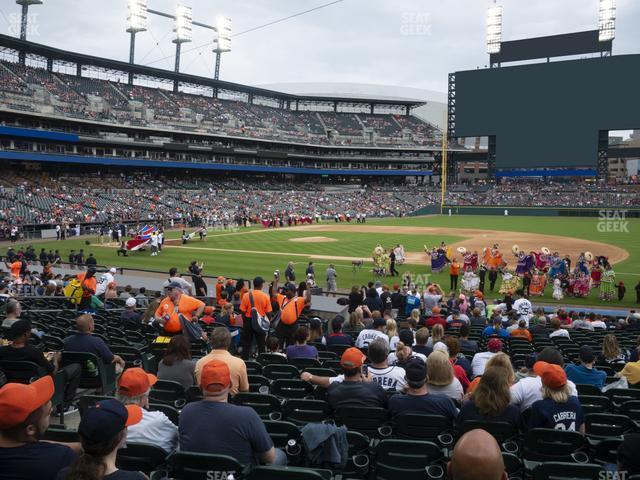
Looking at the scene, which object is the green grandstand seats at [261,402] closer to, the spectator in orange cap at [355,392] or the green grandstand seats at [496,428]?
the spectator in orange cap at [355,392]

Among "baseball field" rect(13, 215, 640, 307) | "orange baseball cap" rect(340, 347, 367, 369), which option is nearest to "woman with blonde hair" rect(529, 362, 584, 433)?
"orange baseball cap" rect(340, 347, 367, 369)

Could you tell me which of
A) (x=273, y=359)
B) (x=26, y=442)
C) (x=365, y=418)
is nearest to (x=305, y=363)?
(x=273, y=359)

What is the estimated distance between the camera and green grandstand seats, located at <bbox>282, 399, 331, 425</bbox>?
19.2ft

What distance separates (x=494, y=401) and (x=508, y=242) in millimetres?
37291

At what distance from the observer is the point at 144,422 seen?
4.62m

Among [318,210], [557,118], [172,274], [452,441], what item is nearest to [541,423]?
[452,441]

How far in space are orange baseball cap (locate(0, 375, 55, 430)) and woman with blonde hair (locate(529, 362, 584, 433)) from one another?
4.67 m

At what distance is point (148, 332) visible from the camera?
453 inches

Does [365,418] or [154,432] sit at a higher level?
[154,432]

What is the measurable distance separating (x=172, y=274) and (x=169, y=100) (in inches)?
2925

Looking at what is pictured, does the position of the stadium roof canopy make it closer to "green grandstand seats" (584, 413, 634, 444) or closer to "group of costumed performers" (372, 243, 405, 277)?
"group of costumed performers" (372, 243, 405, 277)

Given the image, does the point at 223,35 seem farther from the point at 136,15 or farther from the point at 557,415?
the point at 557,415

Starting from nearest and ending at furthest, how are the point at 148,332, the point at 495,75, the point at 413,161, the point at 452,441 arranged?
the point at 452,441 → the point at 148,332 → the point at 495,75 → the point at 413,161

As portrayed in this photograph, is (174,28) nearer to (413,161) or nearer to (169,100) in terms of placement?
(169,100)
